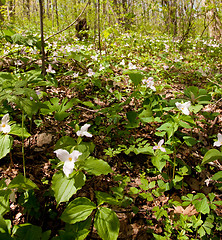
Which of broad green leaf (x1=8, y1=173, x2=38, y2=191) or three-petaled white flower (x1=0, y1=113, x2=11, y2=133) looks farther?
three-petaled white flower (x1=0, y1=113, x2=11, y2=133)

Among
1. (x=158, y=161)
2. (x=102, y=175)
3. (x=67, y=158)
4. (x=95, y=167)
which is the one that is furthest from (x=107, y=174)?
(x=67, y=158)

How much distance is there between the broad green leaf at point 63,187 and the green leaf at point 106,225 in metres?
0.23

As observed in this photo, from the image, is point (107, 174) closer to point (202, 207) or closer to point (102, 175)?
point (102, 175)

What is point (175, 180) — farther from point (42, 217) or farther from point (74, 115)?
point (74, 115)

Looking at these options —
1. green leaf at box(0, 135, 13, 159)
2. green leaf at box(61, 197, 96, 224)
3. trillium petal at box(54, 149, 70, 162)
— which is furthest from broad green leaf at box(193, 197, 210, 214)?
green leaf at box(0, 135, 13, 159)

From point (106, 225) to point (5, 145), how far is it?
0.86 metres

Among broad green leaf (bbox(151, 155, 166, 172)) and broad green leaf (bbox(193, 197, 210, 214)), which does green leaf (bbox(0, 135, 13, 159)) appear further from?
broad green leaf (bbox(193, 197, 210, 214))

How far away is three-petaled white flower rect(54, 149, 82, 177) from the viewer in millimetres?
1077

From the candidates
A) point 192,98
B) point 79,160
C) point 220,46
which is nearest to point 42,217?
point 79,160

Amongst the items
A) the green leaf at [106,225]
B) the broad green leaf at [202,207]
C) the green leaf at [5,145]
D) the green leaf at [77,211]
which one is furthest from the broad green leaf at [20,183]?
the broad green leaf at [202,207]

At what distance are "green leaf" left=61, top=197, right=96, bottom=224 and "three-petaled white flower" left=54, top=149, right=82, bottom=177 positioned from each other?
220 mm

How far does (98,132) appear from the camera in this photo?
7.47ft

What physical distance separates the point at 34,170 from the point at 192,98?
178 cm

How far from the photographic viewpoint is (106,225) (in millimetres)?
1104
